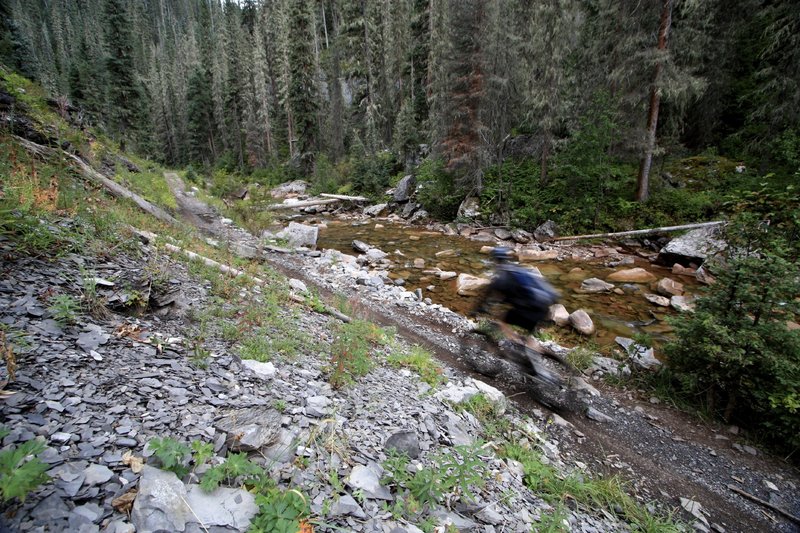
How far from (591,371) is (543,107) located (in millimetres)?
18406

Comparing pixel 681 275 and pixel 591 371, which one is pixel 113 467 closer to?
pixel 591 371

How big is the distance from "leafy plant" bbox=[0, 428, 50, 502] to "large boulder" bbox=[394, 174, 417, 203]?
25451 millimetres

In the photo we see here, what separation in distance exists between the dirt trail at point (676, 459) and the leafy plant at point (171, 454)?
475cm

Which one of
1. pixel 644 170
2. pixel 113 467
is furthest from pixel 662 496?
pixel 644 170

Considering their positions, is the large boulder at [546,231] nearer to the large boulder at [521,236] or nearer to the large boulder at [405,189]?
the large boulder at [521,236]

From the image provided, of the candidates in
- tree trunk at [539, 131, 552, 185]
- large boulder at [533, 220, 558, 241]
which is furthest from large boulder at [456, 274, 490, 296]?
tree trunk at [539, 131, 552, 185]

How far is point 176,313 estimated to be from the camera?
4484 mm

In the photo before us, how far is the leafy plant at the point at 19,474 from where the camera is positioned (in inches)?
59.7

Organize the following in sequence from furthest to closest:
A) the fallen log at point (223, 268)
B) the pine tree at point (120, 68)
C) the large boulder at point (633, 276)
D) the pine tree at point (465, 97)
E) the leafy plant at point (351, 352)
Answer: the pine tree at point (120, 68)
the pine tree at point (465, 97)
the large boulder at point (633, 276)
the fallen log at point (223, 268)
the leafy plant at point (351, 352)

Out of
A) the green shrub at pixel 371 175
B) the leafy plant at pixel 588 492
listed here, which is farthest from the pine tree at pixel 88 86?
the leafy plant at pixel 588 492

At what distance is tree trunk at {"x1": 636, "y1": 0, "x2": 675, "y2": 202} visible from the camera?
48.8 ft

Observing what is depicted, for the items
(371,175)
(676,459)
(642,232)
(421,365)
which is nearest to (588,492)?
(676,459)

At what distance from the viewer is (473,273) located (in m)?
13.7

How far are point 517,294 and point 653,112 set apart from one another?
16.5m
